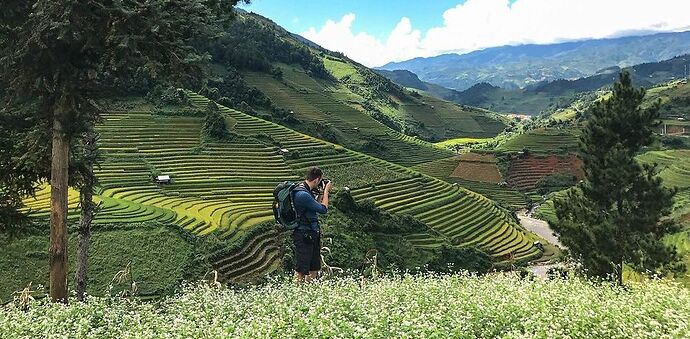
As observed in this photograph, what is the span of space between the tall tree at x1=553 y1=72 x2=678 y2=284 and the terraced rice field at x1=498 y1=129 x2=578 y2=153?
286 ft

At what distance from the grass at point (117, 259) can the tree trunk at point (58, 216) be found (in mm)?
17604

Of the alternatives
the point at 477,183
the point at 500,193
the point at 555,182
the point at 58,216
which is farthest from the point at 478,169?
the point at 58,216

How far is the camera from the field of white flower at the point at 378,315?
21.0 ft

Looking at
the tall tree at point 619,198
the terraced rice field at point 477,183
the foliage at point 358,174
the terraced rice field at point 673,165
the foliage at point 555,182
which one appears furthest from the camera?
the foliage at point 555,182

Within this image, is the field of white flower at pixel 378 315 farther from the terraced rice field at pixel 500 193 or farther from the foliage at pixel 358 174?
the terraced rice field at pixel 500 193

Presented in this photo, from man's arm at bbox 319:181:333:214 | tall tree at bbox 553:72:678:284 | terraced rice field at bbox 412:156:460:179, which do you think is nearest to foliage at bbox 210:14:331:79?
terraced rice field at bbox 412:156:460:179

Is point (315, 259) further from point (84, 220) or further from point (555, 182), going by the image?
point (555, 182)

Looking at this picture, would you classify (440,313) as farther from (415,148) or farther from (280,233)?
(415,148)

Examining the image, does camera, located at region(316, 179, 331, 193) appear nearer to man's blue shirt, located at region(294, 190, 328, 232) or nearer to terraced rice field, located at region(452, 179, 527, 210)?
man's blue shirt, located at region(294, 190, 328, 232)

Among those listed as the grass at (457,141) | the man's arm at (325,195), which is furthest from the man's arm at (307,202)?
the grass at (457,141)

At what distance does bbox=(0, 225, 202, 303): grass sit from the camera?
27.1 m

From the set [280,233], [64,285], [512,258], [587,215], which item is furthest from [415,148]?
[64,285]

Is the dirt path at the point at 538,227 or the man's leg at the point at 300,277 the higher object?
the man's leg at the point at 300,277

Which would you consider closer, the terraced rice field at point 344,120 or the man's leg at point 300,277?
the man's leg at point 300,277
